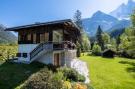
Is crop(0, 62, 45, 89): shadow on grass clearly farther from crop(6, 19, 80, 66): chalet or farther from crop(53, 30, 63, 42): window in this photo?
crop(53, 30, 63, 42): window

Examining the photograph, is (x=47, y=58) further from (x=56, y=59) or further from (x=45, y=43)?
(x=45, y=43)

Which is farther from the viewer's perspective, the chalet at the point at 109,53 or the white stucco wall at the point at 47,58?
the chalet at the point at 109,53

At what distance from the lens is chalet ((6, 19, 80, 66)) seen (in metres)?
31.0

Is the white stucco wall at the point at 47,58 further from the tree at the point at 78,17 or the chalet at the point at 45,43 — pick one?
the tree at the point at 78,17

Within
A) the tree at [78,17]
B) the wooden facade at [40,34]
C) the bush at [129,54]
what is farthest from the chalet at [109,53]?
the wooden facade at [40,34]

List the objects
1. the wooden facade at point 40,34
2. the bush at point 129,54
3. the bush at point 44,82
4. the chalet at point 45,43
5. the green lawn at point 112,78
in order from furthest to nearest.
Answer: the bush at point 129,54 < the wooden facade at point 40,34 < the chalet at point 45,43 < the green lawn at point 112,78 < the bush at point 44,82

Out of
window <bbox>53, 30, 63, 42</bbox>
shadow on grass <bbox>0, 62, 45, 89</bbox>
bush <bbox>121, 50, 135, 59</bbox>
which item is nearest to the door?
window <bbox>53, 30, 63, 42</bbox>

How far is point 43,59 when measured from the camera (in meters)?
32.6

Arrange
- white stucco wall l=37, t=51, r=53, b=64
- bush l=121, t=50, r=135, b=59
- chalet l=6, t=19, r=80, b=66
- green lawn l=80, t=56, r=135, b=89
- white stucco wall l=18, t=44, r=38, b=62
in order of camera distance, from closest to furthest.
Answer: green lawn l=80, t=56, r=135, b=89
chalet l=6, t=19, r=80, b=66
white stucco wall l=37, t=51, r=53, b=64
white stucco wall l=18, t=44, r=38, b=62
bush l=121, t=50, r=135, b=59

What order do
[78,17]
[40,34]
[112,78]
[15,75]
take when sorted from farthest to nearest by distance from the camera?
[78,17], [40,34], [112,78], [15,75]

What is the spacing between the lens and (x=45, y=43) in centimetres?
3067

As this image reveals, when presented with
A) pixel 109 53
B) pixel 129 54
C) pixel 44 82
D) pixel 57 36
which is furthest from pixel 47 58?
pixel 109 53

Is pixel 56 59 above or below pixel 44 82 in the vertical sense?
above

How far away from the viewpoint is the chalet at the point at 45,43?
1219 inches
